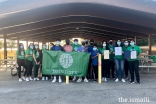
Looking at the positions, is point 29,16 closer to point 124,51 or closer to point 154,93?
point 124,51

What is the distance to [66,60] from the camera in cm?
806

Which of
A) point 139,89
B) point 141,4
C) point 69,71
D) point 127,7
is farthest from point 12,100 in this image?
point 141,4

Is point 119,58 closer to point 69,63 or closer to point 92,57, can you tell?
point 92,57

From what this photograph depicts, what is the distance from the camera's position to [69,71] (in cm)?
805

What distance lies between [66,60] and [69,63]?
17 centimetres

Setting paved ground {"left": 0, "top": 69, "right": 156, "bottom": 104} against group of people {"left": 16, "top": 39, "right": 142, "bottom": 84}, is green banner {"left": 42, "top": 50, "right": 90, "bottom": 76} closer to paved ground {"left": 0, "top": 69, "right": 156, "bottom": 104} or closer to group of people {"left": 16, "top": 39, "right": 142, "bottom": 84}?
group of people {"left": 16, "top": 39, "right": 142, "bottom": 84}

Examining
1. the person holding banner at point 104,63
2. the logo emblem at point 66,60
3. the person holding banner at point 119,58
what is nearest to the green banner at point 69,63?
the logo emblem at point 66,60

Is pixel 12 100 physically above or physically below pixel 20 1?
below

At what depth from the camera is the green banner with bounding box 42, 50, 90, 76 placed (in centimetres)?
805

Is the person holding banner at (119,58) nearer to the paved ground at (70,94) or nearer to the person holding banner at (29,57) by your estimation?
the paved ground at (70,94)

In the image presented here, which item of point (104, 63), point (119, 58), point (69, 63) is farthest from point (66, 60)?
point (119, 58)

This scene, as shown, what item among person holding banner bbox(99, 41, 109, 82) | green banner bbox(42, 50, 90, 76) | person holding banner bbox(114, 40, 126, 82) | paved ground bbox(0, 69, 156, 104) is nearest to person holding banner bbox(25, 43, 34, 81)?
green banner bbox(42, 50, 90, 76)

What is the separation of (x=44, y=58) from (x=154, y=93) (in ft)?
14.8

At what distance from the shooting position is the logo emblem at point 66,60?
805cm
